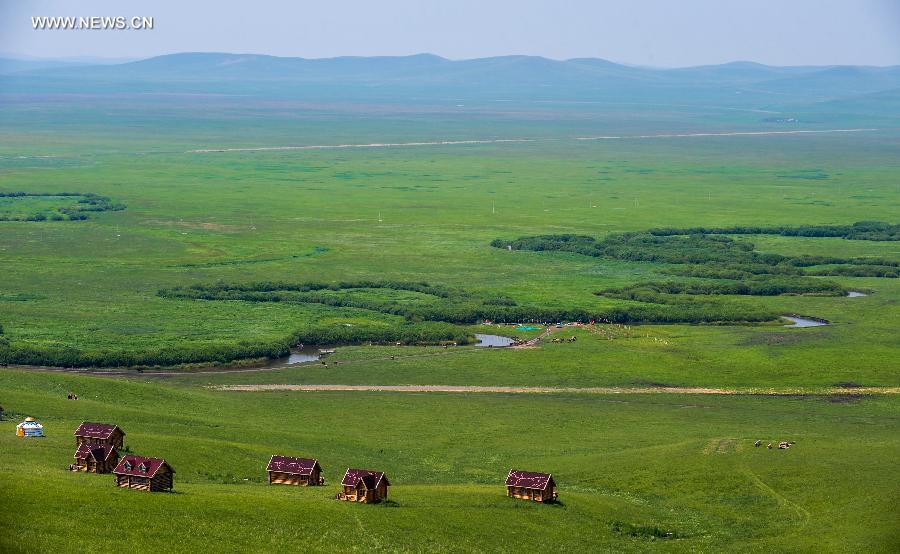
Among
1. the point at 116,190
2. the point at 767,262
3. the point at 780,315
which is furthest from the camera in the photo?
the point at 116,190

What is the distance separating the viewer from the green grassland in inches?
1706

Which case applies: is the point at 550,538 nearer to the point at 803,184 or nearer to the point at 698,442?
the point at 698,442

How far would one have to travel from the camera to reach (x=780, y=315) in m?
98.2

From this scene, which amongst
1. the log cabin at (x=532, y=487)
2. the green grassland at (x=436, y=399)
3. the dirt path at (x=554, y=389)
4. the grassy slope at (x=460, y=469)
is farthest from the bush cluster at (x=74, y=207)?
the log cabin at (x=532, y=487)

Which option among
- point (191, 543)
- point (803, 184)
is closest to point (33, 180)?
point (803, 184)

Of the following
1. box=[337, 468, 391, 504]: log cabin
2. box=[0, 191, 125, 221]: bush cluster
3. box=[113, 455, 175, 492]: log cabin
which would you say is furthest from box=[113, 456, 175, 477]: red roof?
box=[0, 191, 125, 221]: bush cluster

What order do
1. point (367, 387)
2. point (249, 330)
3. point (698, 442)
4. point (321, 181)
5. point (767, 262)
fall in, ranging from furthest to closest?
point (321, 181) < point (767, 262) < point (249, 330) < point (367, 387) < point (698, 442)

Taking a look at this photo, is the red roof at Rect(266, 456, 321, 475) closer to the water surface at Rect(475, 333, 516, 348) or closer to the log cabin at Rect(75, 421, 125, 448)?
the log cabin at Rect(75, 421, 125, 448)

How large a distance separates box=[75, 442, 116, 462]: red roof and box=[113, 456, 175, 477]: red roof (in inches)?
96.6

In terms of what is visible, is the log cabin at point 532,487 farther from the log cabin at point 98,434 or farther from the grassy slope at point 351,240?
the grassy slope at point 351,240

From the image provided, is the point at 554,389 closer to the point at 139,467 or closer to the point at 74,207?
the point at 139,467

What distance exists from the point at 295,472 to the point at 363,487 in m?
3.99

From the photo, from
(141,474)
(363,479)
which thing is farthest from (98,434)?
(363,479)

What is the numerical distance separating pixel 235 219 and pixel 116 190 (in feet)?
92.0
